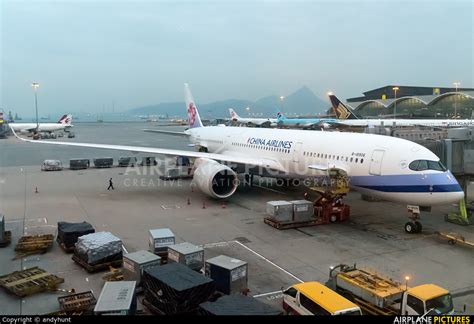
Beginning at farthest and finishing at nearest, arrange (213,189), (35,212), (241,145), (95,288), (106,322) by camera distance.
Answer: (241,145)
(213,189)
(35,212)
(95,288)
(106,322)

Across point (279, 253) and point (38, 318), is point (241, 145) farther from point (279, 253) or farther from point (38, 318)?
point (38, 318)

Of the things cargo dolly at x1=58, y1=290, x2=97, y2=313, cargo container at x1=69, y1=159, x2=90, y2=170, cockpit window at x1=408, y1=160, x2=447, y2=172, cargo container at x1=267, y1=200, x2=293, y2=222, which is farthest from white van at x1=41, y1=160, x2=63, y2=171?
cockpit window at x1=408, y1=160, x2=447, y2=172

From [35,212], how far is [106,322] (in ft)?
49.5

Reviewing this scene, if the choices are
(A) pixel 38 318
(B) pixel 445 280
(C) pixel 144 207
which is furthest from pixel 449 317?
(C) pixel 144 207

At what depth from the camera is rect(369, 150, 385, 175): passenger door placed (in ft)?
59.2

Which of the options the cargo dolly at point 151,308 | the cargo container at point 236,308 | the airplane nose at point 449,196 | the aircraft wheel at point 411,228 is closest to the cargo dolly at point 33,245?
the cargo dolly at point 151,308

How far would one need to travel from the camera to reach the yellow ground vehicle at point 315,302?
9141 mm

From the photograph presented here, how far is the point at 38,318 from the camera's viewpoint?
9430 mm

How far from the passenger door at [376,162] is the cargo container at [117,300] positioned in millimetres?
12108

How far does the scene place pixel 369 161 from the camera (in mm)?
18469

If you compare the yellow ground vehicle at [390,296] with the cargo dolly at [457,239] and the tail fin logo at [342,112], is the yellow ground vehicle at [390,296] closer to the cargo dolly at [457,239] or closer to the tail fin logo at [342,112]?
the cargo dolly at [457,239]

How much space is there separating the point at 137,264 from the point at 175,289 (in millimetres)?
2615

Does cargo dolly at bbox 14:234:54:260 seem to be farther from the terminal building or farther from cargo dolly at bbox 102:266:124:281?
the terminal building

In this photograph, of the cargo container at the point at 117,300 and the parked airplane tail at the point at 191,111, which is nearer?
A: the cargo container at the point at 117,300
